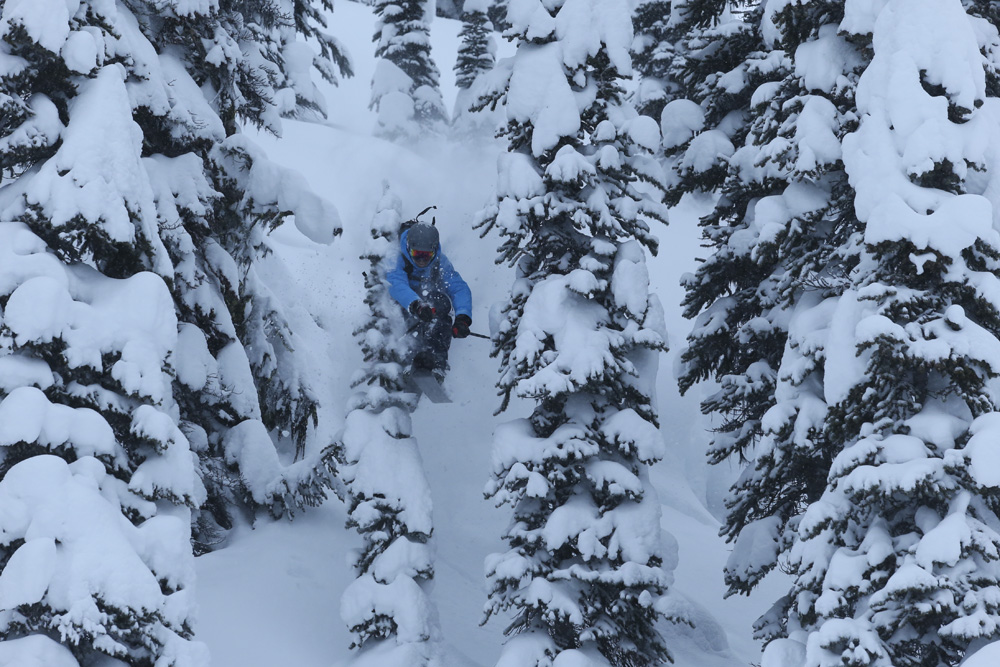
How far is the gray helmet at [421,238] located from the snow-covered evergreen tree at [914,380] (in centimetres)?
715

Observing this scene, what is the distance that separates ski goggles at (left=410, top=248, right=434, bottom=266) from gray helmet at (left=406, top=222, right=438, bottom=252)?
47mm

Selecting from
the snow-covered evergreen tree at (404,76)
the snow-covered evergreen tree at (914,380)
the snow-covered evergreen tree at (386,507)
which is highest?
the snow-covered evergreen tree at (914,380)

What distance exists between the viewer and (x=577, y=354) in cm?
950

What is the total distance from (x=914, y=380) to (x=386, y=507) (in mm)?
5794

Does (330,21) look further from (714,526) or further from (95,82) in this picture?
(95,82)

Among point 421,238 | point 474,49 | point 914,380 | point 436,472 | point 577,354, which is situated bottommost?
point 436,472

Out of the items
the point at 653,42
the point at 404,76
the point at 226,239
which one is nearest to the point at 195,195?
the point at 226,239

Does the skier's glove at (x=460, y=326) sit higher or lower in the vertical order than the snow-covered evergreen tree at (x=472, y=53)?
higher

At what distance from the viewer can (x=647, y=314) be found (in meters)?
10.0

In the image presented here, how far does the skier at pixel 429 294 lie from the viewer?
1278 centimetres

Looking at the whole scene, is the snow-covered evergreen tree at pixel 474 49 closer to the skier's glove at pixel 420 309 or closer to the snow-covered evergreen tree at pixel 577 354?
the skier's glove at pixel 420 309

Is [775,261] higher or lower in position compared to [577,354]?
higher

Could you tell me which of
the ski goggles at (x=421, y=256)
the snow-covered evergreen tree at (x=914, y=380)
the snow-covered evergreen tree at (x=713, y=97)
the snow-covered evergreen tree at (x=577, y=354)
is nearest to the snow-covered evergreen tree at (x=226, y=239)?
the ski goggles at (x=421, y=256)

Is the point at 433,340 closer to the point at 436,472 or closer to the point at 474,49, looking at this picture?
the point at 436,472
